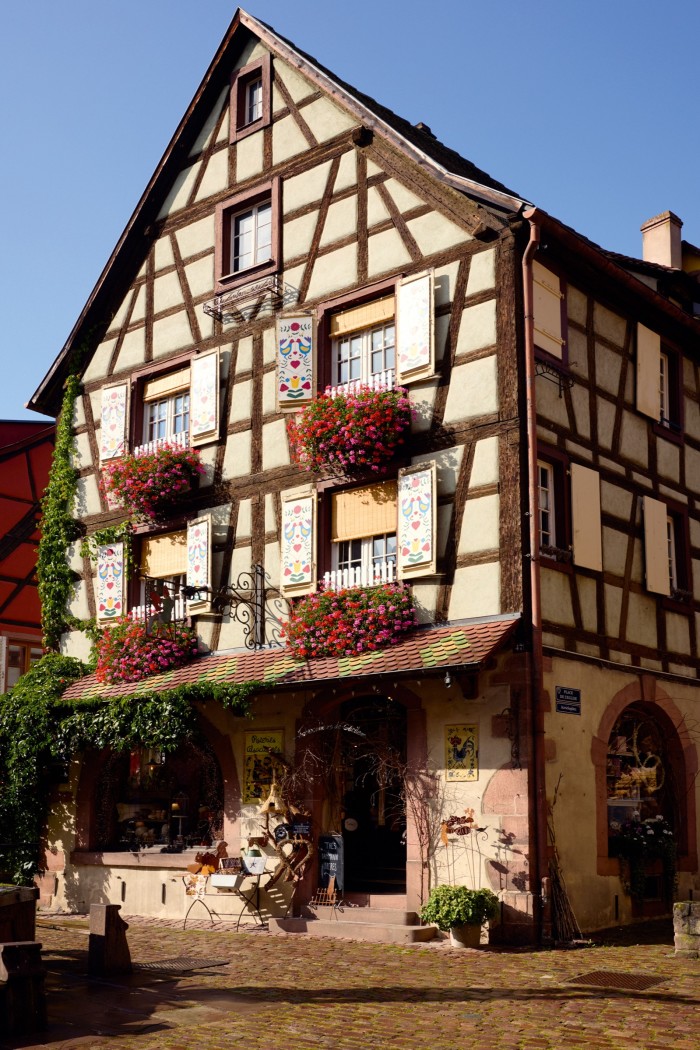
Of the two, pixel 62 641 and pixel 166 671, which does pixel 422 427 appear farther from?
pixel 62 641

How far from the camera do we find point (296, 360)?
15.9 metres

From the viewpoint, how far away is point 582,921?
1314 cm

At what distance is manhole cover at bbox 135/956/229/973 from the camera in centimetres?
1054

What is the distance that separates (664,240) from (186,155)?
27.3 ft

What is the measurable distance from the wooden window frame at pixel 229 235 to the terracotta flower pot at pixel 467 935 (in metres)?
9.14

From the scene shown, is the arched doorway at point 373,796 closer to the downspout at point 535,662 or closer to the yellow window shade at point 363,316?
the downspout at point 535,662

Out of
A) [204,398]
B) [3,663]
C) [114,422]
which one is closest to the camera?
[204,398]

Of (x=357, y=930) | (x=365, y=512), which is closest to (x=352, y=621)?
(x=365, y=512)

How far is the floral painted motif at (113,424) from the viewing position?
18.1 metres

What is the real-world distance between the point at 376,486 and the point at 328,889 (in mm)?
4814

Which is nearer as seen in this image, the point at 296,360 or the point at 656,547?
→ the point at 656,547

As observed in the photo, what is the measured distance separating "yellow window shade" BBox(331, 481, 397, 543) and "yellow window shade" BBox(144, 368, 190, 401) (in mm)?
3726

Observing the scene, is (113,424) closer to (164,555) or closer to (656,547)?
(164,555)

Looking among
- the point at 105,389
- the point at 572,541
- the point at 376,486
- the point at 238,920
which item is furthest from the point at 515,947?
the point at 105,389
